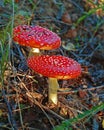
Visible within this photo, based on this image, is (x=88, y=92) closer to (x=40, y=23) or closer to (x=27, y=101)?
(x=27, y=101)

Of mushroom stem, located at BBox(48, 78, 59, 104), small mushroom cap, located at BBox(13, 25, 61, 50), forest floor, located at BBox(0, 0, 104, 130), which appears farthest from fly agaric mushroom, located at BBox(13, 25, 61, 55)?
mushroom stem, located at BBox(48, 78, 59, 104)

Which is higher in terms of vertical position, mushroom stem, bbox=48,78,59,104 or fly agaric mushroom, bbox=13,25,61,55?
fly agaric mushroom, bbox=13,25,61,55

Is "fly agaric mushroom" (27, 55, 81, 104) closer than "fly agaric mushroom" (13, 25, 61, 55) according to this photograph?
Yes

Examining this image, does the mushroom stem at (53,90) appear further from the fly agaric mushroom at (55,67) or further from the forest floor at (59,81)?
the fly agaric mushroom at (55,67)

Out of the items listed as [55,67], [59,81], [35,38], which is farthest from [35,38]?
[59,81]

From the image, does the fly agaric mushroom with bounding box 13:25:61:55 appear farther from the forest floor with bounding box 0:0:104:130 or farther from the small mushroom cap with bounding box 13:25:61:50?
the forest floor with bounding box 0:0:104:130

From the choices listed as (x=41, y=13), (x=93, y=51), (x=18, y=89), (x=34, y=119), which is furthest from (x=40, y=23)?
(x=34, y=119)
